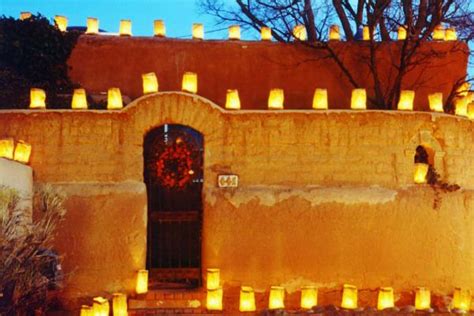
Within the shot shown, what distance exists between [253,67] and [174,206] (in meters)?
2.94

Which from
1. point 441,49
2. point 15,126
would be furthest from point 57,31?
point 441,49

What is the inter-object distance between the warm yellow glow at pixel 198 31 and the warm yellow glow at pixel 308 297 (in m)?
4.72

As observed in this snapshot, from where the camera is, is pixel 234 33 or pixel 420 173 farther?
pixel 234 33

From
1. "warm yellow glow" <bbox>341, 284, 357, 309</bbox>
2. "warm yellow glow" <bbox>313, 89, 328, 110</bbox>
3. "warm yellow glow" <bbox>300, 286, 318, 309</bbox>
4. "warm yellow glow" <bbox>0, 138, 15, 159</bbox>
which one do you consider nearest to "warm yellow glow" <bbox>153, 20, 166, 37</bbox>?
"warm yellow glow" <bbox>313, 89, 328, 110</bbox>

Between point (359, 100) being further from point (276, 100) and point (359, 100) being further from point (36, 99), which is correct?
point (36, 99)

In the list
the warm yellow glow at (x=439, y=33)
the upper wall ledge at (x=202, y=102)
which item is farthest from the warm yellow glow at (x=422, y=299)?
the warm yellow glow at (x=439, y=33)

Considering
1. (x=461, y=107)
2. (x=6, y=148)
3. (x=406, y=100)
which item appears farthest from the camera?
(x=461, y=107)

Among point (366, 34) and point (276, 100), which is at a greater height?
point (366, 34)

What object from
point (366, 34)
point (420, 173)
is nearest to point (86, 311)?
point (420, 173)

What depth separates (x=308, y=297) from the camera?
9148 mm

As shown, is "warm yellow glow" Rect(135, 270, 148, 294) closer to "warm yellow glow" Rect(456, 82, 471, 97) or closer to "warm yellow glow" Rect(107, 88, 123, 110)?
"warm yellow glow" Rect(107, 88, 123, 110)

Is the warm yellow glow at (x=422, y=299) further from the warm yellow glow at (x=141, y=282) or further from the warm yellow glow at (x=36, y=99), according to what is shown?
the warm yellow glow at (x=36, y=99)

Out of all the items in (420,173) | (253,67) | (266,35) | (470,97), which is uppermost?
(266,35)

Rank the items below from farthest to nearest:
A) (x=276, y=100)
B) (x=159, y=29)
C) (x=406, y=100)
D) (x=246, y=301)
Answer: (x=159, y=29)
(x=406, y=100)
(x=276, y=100)
(x=246, y=301)
